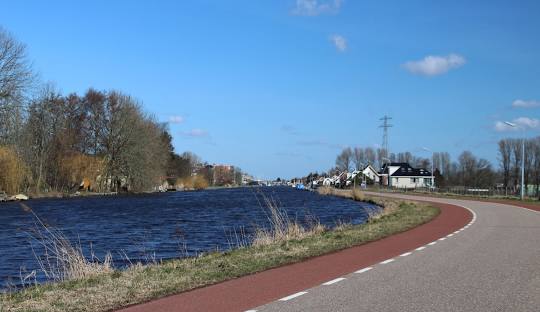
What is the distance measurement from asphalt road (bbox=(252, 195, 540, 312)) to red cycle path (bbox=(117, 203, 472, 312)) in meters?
0.43

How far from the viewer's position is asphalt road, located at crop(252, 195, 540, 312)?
28.1 feet

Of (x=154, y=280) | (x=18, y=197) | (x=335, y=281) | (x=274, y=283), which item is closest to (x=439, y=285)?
(x=335, y=281)

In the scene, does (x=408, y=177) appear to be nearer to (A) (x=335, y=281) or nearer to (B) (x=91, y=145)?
(B) (x=91, y=145)

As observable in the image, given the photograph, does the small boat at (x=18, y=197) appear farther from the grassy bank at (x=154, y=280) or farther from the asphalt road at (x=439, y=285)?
the asphalt road at (x=439, y=285)

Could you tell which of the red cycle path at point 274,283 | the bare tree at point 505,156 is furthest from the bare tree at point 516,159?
the red cycle path at point 274,283

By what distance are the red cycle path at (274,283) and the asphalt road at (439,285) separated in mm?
429

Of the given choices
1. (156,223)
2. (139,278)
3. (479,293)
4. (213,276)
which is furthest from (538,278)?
(156,223)

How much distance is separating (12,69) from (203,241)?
44.6 m

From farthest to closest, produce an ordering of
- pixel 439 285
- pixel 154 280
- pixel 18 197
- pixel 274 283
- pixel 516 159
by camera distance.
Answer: pixel 516 159 < pixel 18 197 < pixel 154 280 < pixel 274 283 < pixel 439 285

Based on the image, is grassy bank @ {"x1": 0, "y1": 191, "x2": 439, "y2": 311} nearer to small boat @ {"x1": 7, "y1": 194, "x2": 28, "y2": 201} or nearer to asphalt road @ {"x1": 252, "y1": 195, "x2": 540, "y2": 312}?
asphalt road @ {"x1": 252, "y1": 195, "x2": 540, "y2": 312}

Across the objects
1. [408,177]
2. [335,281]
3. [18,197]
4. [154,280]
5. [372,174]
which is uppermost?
[372,174]

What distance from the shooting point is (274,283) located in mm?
11031

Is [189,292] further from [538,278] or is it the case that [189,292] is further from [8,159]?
[8,159]

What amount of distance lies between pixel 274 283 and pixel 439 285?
305 cm
